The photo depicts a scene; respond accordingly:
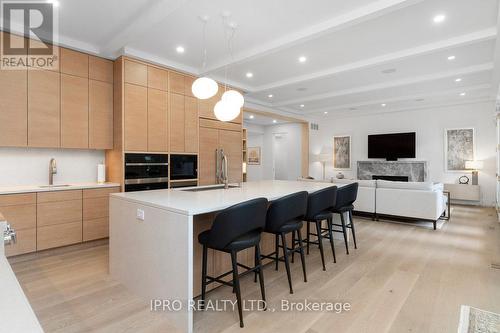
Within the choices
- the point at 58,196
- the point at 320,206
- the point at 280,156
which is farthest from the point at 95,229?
the point at 280,156

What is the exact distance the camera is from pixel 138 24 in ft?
11.1

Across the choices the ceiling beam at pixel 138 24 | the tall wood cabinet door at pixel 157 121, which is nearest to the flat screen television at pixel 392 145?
the tall wood cabinet door at pixel 157 121

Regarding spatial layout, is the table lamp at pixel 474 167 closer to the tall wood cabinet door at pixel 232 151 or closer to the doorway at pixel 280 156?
the doorway at pixel 280 156

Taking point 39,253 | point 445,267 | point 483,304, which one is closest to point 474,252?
point 445,267

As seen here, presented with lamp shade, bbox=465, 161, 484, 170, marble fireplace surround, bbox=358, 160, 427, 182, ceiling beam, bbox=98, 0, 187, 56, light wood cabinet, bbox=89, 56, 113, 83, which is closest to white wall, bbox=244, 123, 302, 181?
marble fireplace surround, bbox=358, 160, 427, 182

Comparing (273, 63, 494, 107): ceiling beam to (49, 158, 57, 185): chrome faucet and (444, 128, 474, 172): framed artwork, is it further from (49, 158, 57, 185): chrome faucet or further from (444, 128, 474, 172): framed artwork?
(49, 158, 57, 185): chrome faucet

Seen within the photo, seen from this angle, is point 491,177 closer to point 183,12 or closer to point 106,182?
point 183,12

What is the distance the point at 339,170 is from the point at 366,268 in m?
7.09

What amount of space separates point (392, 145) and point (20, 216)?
30.4ft

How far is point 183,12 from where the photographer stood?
328 centimetres

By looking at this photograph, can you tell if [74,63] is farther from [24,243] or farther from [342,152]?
[342,152]

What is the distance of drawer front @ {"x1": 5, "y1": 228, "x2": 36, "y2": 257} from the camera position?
133 inches

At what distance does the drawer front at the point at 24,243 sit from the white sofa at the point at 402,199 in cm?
477

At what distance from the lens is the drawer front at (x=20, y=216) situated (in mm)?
3328
